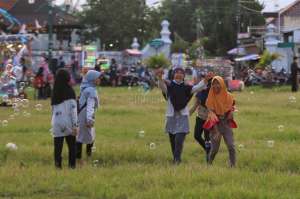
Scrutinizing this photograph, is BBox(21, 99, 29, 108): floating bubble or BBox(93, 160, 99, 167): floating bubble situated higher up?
BBox(21, 99, 29, 108): floating bubble

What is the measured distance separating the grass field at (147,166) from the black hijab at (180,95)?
0.97m

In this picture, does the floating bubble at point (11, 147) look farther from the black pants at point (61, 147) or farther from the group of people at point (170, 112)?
the black pants at point (61, 147)

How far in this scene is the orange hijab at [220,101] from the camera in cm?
1091

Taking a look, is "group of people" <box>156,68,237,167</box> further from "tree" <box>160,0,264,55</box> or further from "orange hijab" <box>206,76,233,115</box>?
"tree" <box>160,0,264,55</box>

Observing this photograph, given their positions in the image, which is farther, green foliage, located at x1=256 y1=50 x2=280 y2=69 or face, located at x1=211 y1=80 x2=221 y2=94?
green foliage, located at x1=256 y1=50 x2=280 y2=69

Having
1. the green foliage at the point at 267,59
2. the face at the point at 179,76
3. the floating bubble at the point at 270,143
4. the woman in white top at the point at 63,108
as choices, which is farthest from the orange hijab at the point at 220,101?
the green foliage at the point at 267,59

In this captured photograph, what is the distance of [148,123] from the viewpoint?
17.7 m

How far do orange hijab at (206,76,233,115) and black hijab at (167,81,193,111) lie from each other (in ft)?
1.57

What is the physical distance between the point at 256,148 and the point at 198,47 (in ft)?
175

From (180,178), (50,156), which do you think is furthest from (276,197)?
(50,156)

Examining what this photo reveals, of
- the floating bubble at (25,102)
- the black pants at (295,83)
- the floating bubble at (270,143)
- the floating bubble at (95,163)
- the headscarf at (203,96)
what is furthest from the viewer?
the black pants at (295,83)

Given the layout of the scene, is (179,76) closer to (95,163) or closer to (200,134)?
(200,134)

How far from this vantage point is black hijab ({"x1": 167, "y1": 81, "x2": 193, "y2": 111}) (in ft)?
37.2

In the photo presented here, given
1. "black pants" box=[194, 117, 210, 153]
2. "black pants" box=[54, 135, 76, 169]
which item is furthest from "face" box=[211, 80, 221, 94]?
"black pants" box=[54, 135, 76, 169]
